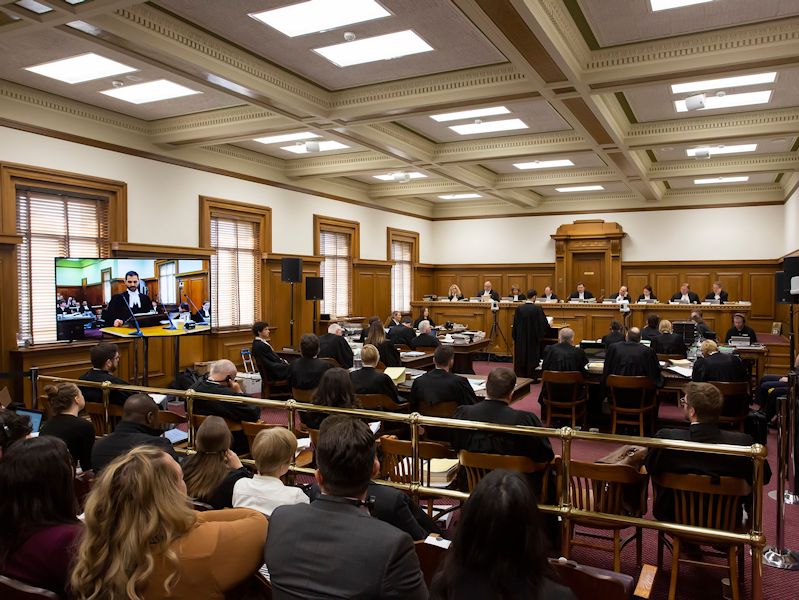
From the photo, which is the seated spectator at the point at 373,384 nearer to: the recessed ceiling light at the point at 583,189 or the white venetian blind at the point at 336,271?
the white venetian blind at the point at 336,271

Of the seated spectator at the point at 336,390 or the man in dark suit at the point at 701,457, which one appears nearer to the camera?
the man in dark suit at the point at 701,457

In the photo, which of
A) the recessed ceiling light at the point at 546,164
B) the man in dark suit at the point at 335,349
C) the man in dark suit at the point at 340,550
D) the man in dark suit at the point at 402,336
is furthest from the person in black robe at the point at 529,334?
the man in dark suit at the point at 340,550

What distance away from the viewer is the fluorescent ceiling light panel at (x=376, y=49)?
18.6 ft

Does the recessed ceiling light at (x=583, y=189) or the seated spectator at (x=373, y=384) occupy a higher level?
the recessed ceiling light at (x=583, y=189)

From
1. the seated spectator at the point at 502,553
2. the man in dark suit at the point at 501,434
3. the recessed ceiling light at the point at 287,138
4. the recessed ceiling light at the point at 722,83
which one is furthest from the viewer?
the recessed ceiling light at the point at 287,138

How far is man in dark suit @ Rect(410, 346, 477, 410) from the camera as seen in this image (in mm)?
4641

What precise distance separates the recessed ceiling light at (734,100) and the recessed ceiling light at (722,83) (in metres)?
0.25

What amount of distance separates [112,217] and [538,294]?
1084cm

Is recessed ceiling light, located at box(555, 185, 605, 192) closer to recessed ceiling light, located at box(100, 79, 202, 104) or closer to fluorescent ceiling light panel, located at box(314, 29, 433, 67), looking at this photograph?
fluorescent ceiling light panel, located at box(314, 29, 433, 67)

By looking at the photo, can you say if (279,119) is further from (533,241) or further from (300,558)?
(533,241)

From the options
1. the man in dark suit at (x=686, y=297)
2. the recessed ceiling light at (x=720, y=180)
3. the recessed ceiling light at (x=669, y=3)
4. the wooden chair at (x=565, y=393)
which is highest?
the recessed ceiling light at (x=669, y=3)

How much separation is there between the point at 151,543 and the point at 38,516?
517 millimetres

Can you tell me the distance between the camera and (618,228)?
48.3ft

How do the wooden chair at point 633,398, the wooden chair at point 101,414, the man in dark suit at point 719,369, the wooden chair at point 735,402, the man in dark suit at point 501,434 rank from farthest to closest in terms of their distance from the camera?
the wooden chair at point 633,398
the man in dark suit at point 719,369
the wooden chair at point 735,402
the wooden chair at point 101,414
the man in dark suit at point 501,434
